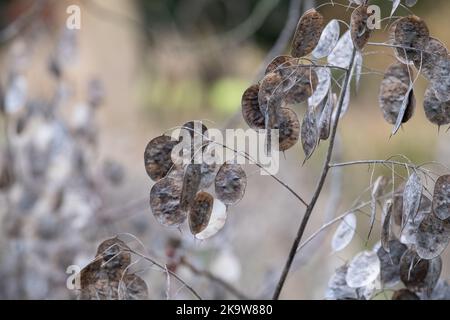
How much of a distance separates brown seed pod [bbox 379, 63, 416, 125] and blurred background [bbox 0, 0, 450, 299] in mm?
39

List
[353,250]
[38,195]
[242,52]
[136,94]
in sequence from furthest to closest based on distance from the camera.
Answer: [242,52] < [136,94] < [353,250] < [38,195]

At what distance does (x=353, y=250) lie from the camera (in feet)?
9.71

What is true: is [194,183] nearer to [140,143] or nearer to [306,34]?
[306,34]

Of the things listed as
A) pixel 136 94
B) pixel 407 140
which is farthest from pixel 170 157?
pixel 136 94

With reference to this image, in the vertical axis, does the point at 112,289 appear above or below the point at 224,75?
below

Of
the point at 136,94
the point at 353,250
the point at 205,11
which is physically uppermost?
the point at 205,11

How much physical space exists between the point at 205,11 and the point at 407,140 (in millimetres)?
2070

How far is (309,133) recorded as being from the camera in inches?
29.3

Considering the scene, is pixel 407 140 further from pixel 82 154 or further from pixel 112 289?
pixel 112 289

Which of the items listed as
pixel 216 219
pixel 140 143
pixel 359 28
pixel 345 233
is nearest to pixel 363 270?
pixel 345 233

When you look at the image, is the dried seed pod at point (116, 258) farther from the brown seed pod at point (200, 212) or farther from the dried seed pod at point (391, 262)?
the dried seed pod at point (391, 262)

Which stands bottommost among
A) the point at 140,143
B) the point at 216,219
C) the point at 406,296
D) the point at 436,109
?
the point at 406,296

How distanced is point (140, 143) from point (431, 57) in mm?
3779

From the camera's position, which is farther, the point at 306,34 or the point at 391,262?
the point at 391,262
